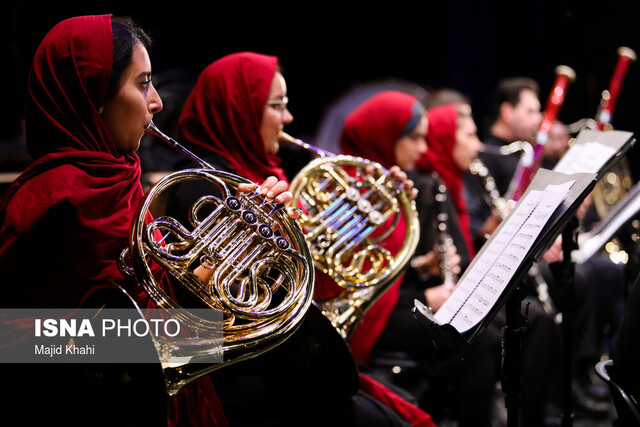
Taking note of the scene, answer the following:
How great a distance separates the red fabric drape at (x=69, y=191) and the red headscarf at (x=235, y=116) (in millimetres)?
624

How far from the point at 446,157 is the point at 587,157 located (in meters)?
1.70

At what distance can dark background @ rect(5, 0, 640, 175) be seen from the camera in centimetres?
492

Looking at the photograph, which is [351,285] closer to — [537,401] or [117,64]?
[117,64]

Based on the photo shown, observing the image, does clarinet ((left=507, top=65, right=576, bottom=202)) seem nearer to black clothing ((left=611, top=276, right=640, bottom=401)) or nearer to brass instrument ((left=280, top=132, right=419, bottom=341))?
brass instrument ((left=280, top=132, right=419, bottom=341))

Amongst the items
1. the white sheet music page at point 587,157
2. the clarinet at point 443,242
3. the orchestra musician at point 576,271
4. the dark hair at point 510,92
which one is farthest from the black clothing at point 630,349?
the dark hair at point 510,92

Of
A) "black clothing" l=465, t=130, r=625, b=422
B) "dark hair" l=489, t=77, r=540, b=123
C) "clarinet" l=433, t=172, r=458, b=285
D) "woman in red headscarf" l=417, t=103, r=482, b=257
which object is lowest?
"black clothing" l=465, t=130, r=625, b=422

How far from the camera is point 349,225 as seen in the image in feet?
8.05

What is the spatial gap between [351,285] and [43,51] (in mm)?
1225

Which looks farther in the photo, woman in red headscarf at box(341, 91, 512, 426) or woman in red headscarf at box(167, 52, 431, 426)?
woman in red headscarf at box(341, 91, 512, 426)

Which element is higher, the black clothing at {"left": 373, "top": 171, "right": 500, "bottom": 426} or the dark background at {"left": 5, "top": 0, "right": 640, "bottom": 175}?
the dark background at {"left": 5, "top": 0, "right": 640, "bottom": 175}

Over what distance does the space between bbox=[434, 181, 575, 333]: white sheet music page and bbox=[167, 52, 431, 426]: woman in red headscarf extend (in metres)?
0.39

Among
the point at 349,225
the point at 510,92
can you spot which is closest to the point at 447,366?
the point at 349,225

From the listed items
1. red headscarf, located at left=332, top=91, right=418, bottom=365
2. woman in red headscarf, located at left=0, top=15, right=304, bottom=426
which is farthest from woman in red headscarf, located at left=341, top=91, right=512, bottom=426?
woman in red headscarf, located at left=0, top=15, right=304, bottom=426

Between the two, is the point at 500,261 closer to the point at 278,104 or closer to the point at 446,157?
the point at 278,104
